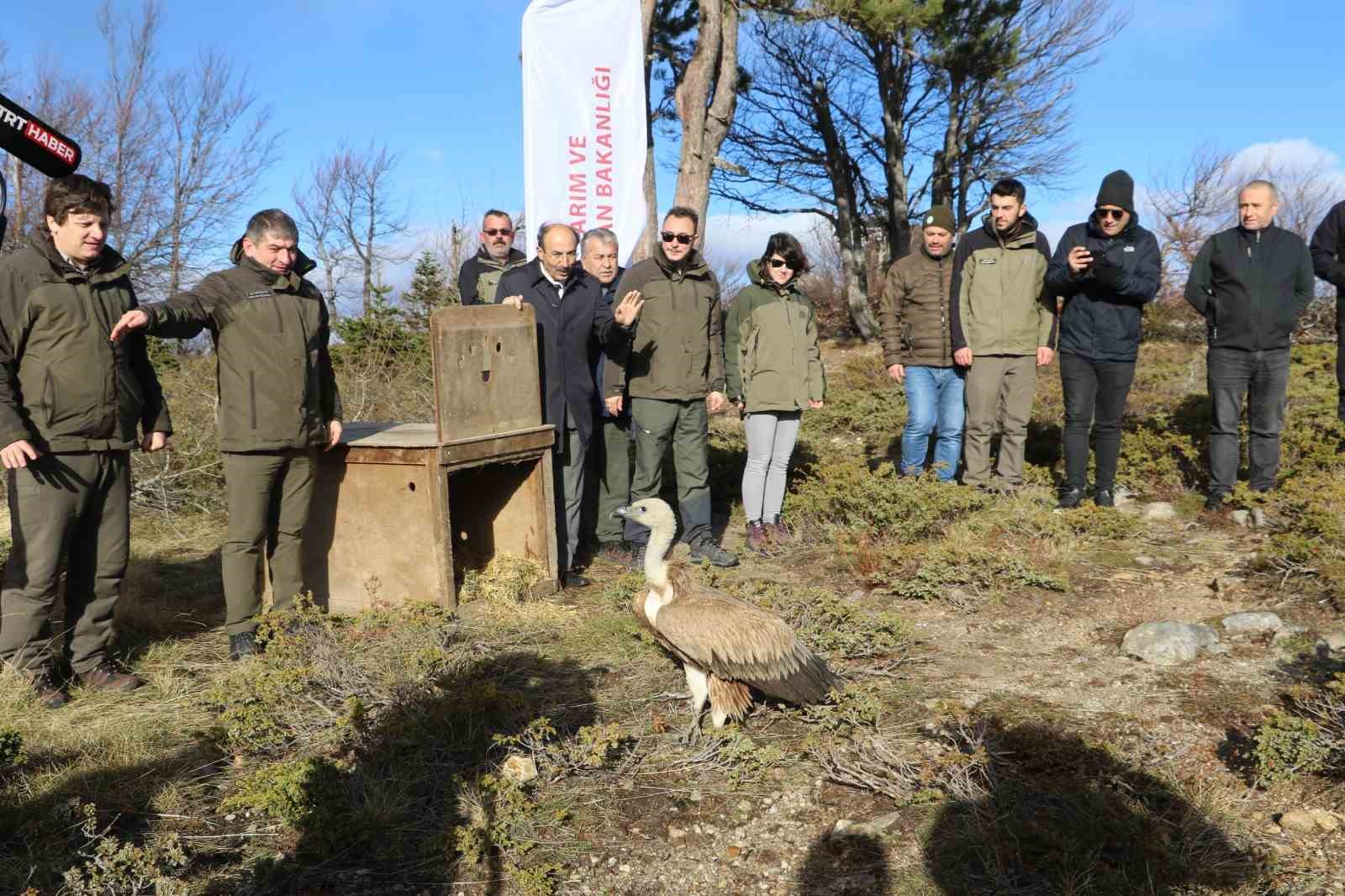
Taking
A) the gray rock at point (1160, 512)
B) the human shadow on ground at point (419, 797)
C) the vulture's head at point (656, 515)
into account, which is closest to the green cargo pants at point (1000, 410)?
the gray rock at point (1160, 512)

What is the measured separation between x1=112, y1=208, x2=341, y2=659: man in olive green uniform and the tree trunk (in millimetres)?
8099

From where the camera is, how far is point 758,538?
259 inches

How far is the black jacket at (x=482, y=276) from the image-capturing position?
7.20m

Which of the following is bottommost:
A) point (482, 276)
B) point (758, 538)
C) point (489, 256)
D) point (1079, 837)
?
point (1079, 837)

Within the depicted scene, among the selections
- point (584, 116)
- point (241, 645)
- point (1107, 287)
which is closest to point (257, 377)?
point (241, 645)

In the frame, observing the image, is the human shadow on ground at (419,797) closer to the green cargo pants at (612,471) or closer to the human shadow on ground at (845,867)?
the human shadow on ground at (845,867)

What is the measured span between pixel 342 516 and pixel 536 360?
138 centimetres

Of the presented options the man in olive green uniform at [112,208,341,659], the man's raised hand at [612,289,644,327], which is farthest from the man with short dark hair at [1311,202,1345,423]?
the man in olive green uniform at [112,208,341,659]

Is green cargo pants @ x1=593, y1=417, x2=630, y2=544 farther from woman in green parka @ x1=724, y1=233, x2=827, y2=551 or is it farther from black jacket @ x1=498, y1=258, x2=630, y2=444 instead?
woman in green parka @ x1=724, y1=233, x2=827, y2=551

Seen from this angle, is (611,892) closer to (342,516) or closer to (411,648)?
(411,648)

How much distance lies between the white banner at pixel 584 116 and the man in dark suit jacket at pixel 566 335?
2.98 m

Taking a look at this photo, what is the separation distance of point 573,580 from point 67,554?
269 cm

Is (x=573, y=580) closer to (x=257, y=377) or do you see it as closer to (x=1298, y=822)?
(x=257, y=377)

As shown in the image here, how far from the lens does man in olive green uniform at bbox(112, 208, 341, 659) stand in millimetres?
4434
